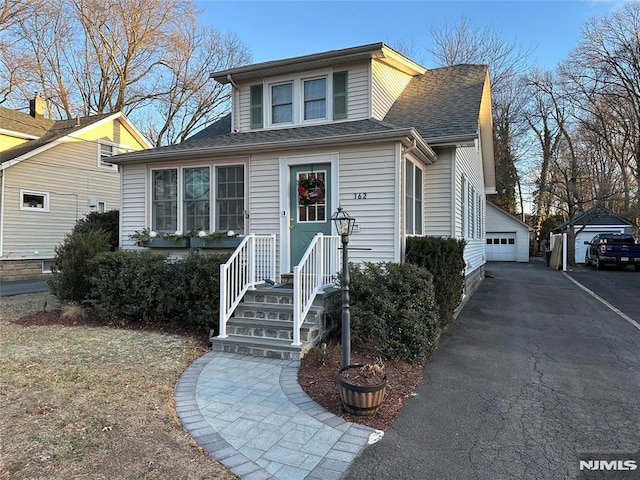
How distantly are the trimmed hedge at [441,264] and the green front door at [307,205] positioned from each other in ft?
5.39

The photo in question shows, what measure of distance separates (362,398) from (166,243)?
6.36m

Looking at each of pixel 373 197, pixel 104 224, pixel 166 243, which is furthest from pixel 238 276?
pixel 104 224

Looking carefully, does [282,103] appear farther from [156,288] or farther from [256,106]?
[156,288]

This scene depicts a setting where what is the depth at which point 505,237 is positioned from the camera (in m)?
26.4

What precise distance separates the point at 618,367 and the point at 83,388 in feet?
20.6

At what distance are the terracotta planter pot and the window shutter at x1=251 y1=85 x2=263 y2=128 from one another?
24.3 feet

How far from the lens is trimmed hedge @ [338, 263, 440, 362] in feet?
16.9

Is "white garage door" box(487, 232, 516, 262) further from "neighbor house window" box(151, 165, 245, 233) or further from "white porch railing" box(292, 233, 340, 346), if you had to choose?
"white porch railing" box(292, 233, 340, 346)

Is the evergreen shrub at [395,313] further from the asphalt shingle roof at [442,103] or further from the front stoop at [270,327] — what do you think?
the asphalt shingle roof at [442,103]

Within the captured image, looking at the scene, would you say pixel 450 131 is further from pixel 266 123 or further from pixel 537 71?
pixel 537 71

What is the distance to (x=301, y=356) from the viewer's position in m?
5.21

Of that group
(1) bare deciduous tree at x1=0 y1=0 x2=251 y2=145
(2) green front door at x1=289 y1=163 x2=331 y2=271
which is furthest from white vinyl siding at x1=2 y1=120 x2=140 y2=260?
(2) green front door at x1=289 y1=163 x2=331 y2=271

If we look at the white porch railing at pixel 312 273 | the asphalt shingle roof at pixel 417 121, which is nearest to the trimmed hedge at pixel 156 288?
the white porch railing at pixel 312 273

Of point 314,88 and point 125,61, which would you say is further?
point 125,61
